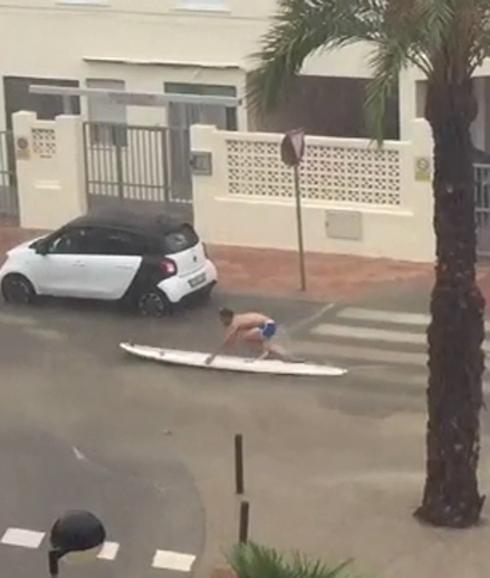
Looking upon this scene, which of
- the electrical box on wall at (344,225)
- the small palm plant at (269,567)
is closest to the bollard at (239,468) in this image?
the small palm plant at (269,567)

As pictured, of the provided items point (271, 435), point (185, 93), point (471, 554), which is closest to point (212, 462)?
point (271, 435)

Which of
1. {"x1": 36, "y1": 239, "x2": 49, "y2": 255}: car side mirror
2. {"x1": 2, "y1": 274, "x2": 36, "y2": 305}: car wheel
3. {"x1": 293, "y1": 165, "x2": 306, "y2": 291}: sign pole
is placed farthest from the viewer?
{"x1": 293, "y1": 165, "x2": 306, "y2": 291}: sign pole

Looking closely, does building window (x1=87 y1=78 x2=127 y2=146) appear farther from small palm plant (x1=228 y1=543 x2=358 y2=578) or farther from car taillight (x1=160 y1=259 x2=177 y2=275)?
small palm plant (x1=228 y1=543 x2=358 y2=578)

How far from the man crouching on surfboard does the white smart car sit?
2.32m

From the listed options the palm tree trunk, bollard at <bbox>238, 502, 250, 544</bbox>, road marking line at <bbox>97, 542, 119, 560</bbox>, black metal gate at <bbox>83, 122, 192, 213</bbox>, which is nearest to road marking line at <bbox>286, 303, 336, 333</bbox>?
black metal gate at <bbox>83, 122, 192, 213</bbox>

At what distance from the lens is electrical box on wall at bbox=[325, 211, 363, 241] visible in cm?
2962

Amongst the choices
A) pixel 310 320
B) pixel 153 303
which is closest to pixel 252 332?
pixel 310 320

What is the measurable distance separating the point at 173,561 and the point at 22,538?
170 centimetres

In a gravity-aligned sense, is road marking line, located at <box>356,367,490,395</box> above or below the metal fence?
below

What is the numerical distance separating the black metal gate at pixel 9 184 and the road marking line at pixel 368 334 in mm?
8851

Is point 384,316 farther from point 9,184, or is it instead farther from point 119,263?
point 9,184

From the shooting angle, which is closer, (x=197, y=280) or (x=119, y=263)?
(x=119, y=263)

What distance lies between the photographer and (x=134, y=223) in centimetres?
2727

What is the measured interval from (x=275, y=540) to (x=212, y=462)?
2.42 metres
